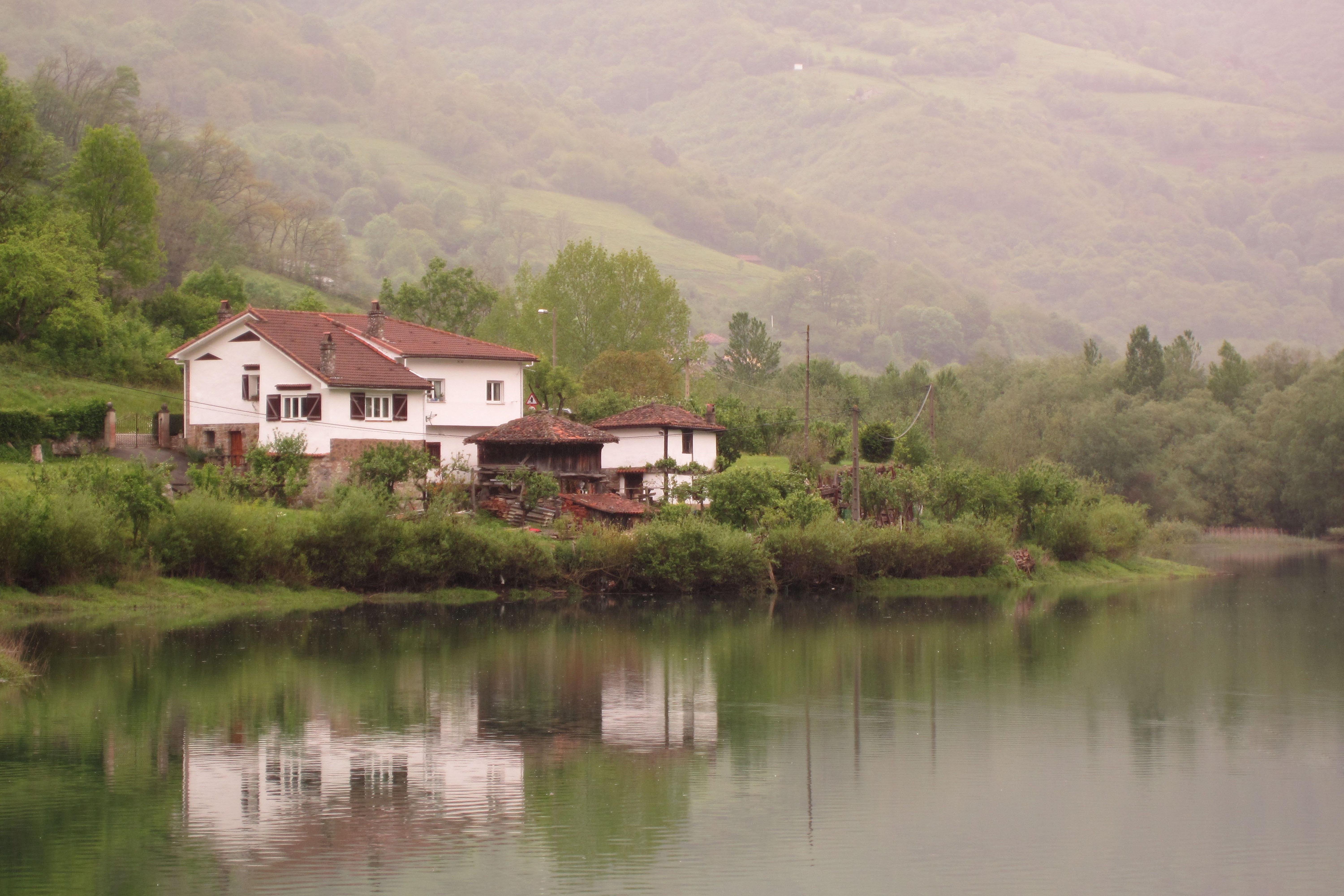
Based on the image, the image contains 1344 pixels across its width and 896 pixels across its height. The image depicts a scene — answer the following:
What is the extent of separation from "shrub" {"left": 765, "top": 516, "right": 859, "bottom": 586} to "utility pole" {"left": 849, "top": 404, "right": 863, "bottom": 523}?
3119 millimetres

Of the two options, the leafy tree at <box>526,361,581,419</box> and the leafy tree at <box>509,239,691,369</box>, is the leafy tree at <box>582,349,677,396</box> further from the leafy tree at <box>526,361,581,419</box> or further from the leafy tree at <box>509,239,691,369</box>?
the leafy tree at <box>526,361,581,419</box>

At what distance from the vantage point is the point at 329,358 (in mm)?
62312

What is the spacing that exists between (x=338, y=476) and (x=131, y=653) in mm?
25085

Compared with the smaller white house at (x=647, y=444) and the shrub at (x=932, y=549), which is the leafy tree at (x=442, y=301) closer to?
the smaller white house at (x=647, y=444)

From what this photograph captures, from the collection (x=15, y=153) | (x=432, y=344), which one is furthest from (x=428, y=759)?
(x=15, y=153)

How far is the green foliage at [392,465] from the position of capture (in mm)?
58000

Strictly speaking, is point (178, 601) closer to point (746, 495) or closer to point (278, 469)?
point (278, 469)

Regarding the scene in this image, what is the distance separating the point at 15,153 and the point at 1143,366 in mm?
88387

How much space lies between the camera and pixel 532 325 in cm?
9975

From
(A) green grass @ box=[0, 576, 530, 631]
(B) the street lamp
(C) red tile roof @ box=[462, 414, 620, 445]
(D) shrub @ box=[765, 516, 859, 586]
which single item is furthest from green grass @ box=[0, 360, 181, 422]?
(D) shrub @ box=[765, 516, 859, 586]

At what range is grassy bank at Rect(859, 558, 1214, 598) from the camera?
59844mm

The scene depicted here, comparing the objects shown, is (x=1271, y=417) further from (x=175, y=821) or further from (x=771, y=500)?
(x=175, y=821)

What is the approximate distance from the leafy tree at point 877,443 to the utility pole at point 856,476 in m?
11.4

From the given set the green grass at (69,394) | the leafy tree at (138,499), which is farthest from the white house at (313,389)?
the leafy tree at (138,499)
